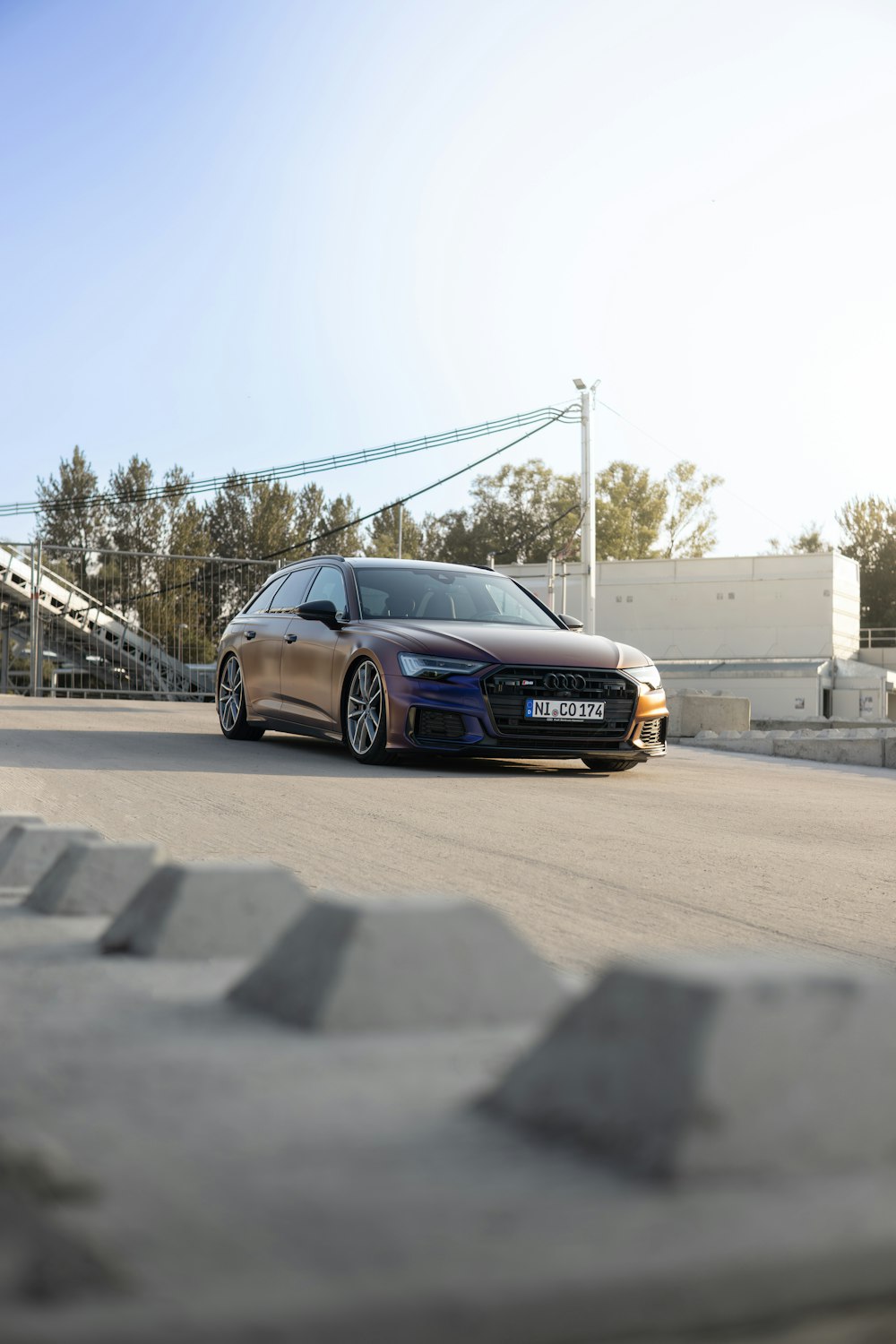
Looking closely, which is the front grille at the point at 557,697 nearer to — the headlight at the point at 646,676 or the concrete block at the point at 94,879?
the headlight at the point at 646,676

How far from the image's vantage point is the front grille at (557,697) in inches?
390

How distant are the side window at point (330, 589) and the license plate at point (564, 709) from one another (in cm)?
209

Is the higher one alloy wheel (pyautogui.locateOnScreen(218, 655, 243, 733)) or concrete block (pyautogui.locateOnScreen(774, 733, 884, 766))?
alloy wheel (pyautogui.locateOnScreen(218, 655, 243, 733))

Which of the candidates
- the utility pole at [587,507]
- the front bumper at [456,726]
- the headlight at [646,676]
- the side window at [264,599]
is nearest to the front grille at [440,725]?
the front bumper at [456,726]

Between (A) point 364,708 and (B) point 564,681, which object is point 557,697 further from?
(A) point 364,708

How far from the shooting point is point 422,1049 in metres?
1.30

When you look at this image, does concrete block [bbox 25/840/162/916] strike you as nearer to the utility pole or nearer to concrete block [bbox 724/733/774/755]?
concrete block [bbox 724/733/774/755]

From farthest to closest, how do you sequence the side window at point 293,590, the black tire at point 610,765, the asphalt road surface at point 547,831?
the side window at point 293,590 → the black tire at point 610,765 → the asphalt road surface at point 547,831

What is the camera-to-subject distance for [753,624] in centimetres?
6197

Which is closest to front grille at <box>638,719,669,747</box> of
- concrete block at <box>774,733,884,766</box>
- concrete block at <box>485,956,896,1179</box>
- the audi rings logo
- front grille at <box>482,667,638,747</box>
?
front grille at <box>482,667,638,747</box>

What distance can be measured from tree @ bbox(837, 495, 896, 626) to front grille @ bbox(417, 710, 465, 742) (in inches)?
3048

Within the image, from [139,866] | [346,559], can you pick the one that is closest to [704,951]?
[139,866]

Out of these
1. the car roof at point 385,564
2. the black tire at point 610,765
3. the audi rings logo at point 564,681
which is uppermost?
the car roof at point 385,564

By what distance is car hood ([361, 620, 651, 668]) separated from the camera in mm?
10031
